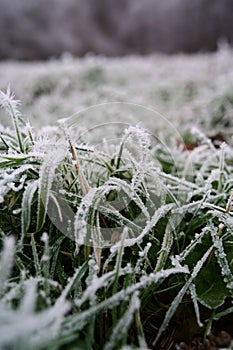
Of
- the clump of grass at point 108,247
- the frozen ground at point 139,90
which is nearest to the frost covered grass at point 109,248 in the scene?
the clump of grass at point 108,247

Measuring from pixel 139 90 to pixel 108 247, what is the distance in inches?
96.2

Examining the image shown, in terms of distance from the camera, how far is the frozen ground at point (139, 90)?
203cm

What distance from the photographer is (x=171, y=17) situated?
5.40 metres

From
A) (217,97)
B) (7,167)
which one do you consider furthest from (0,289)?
(217,97)

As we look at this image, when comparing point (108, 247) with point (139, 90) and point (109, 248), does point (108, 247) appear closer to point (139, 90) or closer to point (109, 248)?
point (109, 248)

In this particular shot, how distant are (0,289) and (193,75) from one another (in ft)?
10.0

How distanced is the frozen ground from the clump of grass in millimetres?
873

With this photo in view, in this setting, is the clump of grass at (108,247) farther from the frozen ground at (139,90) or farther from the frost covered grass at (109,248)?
the frozen ground at (139,90)

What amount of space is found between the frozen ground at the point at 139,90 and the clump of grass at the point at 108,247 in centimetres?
87

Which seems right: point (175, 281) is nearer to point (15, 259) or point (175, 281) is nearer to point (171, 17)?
point (15, 259)

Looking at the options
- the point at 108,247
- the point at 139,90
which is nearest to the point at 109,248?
the point at 108,247

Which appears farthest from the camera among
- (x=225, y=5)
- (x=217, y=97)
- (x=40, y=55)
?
(x=40, y=55)

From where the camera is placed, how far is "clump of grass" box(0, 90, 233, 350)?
53 centimetres

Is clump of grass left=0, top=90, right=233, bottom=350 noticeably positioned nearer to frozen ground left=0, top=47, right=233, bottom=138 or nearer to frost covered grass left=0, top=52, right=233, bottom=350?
frost covered grass left=0, top=52, right=233, bottom=350
